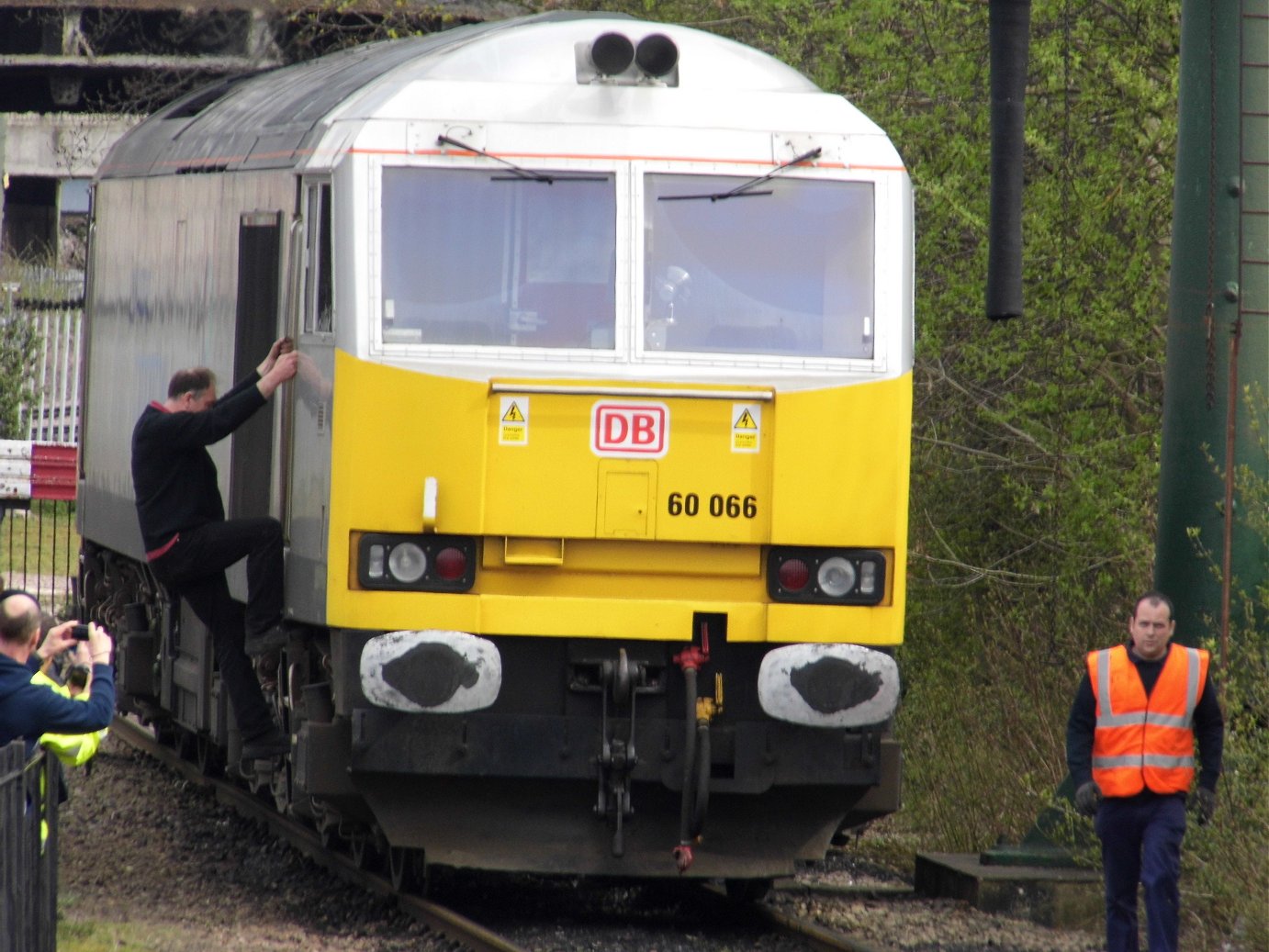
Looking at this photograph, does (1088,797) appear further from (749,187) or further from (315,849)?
(315,849)

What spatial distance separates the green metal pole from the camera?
826cm

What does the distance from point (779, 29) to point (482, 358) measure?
22.8 ft

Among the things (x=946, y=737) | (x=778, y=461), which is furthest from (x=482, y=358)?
(x=946, y=737)

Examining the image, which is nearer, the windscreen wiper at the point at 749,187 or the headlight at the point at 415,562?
the headlight at the point at 415,562

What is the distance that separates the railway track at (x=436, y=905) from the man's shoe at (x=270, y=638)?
1102 millimetres

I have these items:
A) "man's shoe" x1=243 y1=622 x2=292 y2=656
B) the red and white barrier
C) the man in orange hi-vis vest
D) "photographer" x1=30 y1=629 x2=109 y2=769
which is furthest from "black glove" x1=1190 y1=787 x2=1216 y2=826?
the red and white barrier

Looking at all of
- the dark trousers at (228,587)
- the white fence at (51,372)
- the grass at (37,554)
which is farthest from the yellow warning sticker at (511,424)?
the white fence at (51,372)

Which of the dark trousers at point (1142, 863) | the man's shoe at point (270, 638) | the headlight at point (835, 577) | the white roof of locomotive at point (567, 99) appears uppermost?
the white roof of locomotive at point (567, 99)

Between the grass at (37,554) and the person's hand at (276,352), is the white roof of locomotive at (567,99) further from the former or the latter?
the grass at (37,554)

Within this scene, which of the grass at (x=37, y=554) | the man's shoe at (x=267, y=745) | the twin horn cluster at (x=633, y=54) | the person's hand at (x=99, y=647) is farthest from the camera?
the grass at (x=37, y=554)

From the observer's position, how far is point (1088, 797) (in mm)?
7219

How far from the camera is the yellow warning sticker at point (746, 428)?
7.75m

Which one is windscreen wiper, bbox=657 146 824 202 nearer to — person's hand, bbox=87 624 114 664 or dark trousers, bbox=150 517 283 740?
dark trousers, bbox=150 517 283 740

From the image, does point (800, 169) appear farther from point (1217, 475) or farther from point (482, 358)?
point (1217, 475)
